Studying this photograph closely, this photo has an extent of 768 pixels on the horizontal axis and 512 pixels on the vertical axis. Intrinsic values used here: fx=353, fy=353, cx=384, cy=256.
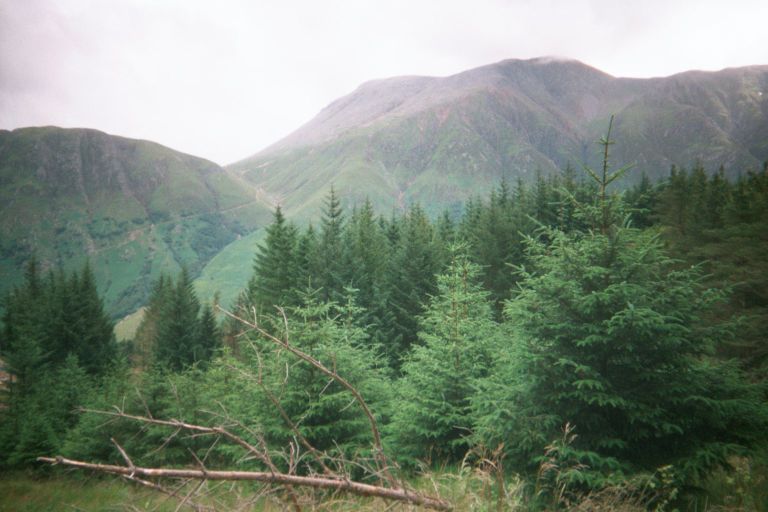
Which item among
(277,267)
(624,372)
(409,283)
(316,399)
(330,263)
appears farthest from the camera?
(277,267)

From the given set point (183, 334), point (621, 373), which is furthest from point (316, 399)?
point (183, 334)

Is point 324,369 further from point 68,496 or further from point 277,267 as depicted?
point 277,267

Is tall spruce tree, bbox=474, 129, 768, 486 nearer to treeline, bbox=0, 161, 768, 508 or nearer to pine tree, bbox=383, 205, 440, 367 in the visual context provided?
treeline, bbox=0, 161, 768, 508

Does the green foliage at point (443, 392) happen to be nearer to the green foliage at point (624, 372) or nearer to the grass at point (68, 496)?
the green foliage at point (624, 372)

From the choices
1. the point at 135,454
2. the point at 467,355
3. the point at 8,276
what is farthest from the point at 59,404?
the point at 8,276

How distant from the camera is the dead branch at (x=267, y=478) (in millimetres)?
2021

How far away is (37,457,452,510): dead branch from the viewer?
6.63ft

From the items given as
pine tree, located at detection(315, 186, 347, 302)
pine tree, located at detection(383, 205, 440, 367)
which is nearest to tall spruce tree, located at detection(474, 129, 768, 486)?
pine tree, located at detection(383, 205, 440, 367)

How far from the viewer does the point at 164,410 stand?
13453mm

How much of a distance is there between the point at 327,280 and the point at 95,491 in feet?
50.4

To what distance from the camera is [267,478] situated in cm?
234

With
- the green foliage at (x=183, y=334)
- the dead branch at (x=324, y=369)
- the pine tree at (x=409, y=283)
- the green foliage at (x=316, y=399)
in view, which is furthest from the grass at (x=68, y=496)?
the green foliage at (x=183, y=334)

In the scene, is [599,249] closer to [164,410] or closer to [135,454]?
[164,410]

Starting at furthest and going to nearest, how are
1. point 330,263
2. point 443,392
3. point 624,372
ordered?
point 330,263 → point 443,392 → point 624,372
